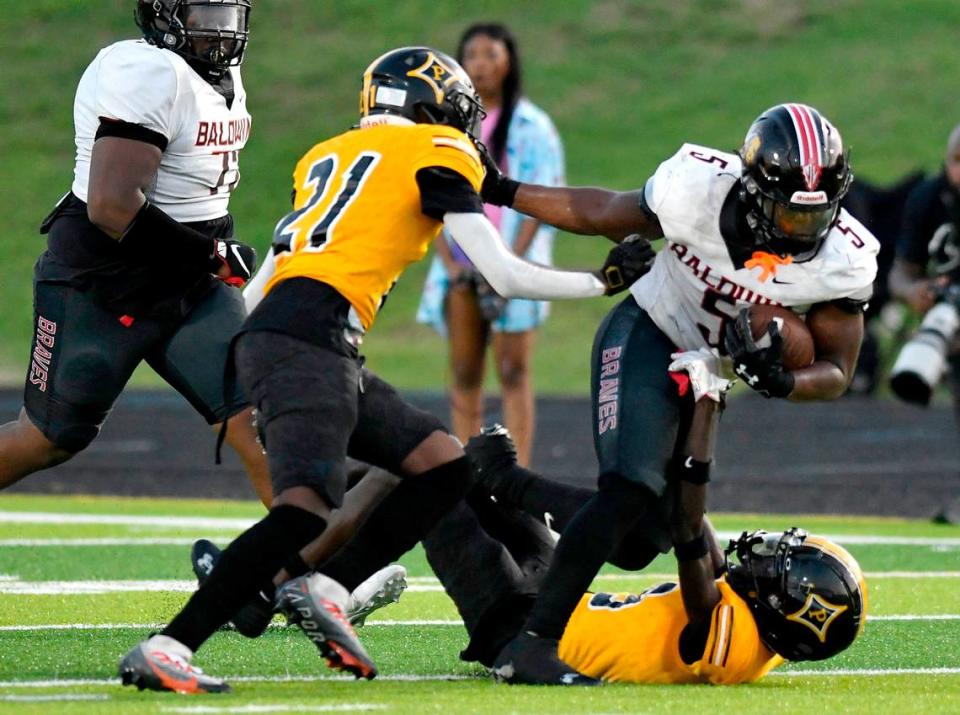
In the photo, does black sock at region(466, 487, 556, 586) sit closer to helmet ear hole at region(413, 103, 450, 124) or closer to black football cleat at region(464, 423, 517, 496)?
black football cleat at region(464, 423, 517, 496)

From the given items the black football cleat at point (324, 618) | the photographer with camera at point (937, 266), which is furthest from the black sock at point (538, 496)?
the photographer with camera at point (937, 266)

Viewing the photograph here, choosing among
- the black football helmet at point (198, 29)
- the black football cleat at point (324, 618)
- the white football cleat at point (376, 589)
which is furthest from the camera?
the black football helmet at point (198, 29)

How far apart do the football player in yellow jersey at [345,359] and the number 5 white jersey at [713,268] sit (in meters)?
0.41

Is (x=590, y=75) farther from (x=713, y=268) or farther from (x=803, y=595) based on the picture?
(x=803, y=595)

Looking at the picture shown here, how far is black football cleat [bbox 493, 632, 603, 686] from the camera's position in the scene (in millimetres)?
5031

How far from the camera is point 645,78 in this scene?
2856 cm

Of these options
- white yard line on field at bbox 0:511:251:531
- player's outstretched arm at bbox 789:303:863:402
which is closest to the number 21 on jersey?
player's outstretched arm at bbox 789:303:863:402

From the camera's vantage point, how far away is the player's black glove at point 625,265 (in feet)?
16.6

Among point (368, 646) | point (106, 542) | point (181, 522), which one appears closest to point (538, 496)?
point (368, 646)

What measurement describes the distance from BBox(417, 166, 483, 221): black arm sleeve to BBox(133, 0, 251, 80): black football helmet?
145 centimetres

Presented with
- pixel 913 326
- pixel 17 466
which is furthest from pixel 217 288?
pixel 913 326

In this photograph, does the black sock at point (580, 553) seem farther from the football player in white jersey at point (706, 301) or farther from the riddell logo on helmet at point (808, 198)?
the riddell logo on helmet at point (808, 198)

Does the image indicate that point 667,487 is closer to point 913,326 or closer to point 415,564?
point 415,564

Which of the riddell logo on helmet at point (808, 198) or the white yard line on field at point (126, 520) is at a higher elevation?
the riddell logo on helmet at point (808, 198)
